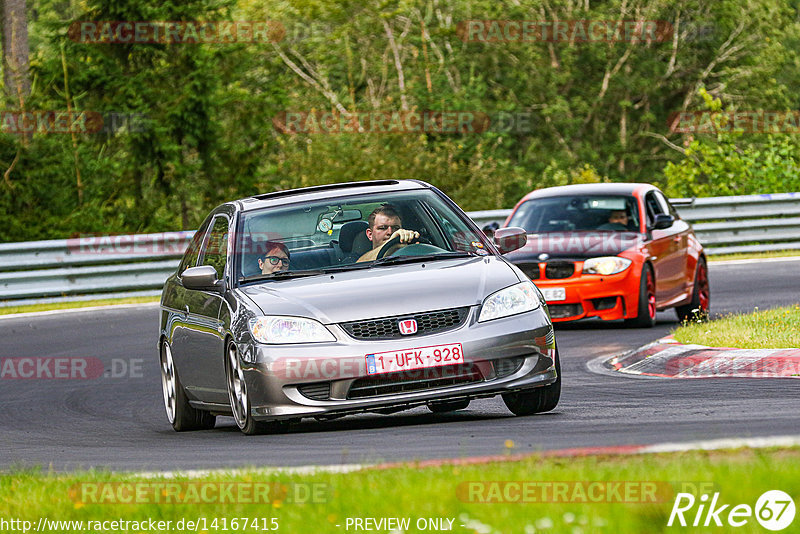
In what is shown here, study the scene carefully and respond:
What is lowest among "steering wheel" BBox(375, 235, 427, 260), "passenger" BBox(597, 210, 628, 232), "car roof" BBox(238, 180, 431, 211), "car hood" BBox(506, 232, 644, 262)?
"car hood" BBox(506, 232, 644, 262)

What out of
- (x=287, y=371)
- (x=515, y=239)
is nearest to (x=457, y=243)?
(x=515, y=239)

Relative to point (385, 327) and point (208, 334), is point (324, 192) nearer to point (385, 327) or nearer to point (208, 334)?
point (208, 334)

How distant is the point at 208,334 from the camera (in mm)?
9797

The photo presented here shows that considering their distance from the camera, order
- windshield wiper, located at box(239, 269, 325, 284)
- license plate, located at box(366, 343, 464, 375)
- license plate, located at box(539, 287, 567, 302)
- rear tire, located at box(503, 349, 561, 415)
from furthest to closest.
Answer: license plate, located at box(539, 287, 567, 302)
windshield wiper, located at box(239, 269, 325, 284)
rear tire, located at box(503, 349, 561, 415)
license plate, located at box(366, 343, 464, 375)

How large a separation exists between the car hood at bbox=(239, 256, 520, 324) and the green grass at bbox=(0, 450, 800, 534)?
215 centimetres

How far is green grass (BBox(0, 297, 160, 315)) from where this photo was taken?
842 inches

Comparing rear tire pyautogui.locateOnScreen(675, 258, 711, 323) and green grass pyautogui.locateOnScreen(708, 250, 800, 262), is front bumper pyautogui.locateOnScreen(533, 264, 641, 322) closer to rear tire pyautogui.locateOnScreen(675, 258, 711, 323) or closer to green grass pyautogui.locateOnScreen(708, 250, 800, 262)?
rear tire pyautogui.locateOnScreen(675, 258, 711, 323)

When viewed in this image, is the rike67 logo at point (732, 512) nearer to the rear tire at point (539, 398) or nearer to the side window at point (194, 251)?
the rear tire at point (539, 398)

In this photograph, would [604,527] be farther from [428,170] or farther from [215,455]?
[428,170]

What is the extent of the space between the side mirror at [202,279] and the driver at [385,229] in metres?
1.04

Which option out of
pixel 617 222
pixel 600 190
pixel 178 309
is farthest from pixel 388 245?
pixel 600 190

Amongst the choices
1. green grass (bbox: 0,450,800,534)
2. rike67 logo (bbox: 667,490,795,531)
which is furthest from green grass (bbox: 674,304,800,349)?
rike67 logo (bbox: 667,490,795,531)

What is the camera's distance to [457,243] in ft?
32.7

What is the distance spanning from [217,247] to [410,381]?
8.06ft
